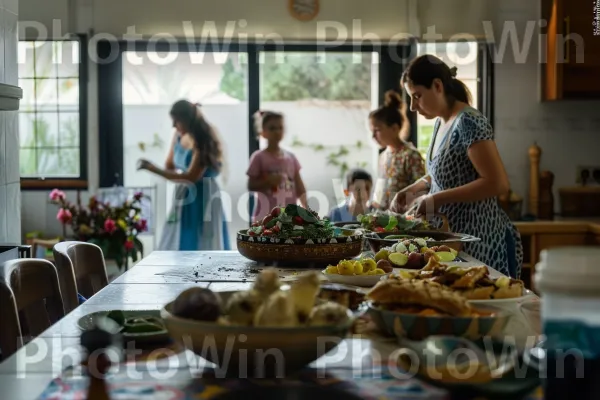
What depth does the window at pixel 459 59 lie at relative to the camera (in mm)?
5426

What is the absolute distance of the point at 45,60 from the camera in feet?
17.4

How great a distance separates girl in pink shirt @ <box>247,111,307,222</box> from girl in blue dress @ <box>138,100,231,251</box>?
0.76ft

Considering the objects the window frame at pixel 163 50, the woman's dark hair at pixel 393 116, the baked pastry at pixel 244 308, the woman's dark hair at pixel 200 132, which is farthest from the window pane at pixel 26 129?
the baked pastry at pixel 244 308

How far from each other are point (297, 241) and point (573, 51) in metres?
3.25

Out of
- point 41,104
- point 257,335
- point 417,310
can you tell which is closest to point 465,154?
point 417,310

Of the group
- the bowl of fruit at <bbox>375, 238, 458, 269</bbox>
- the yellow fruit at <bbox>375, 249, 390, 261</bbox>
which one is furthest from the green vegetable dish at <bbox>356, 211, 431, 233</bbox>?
the yellow fruit at <bbox>375, 249, 390, 261</bbox>

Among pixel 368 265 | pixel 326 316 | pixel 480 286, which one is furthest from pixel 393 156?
pixel 326 316

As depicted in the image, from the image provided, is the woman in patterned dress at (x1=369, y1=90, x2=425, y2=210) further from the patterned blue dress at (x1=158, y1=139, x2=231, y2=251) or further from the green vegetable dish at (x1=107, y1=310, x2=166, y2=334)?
the green vegetable dish at (x1=107, y1=310, x2=166, y2=334)

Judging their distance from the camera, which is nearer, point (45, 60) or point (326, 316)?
point (326, 316)

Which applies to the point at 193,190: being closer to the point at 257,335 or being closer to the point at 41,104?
the point at 41,104

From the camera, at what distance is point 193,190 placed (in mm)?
5172

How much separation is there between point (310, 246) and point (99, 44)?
3346 millimetres

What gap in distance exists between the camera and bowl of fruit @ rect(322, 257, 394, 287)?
202 centimetres

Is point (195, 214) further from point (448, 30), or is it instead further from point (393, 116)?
point (448, 30)
